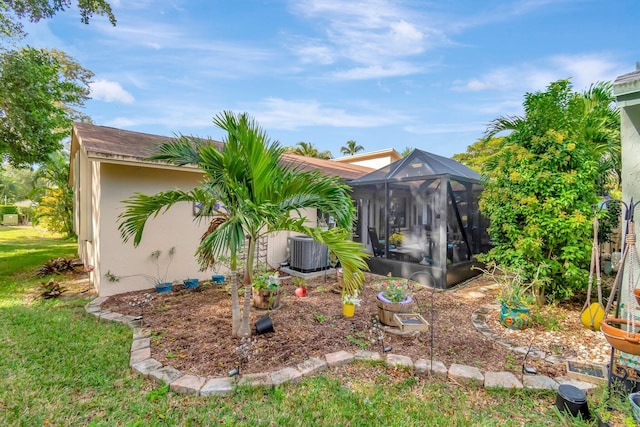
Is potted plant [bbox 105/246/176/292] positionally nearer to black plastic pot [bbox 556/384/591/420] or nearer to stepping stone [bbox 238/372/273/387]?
stepping stone [bbox 238/372/273/387]

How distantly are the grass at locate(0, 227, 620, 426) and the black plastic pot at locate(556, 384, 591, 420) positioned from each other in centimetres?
8

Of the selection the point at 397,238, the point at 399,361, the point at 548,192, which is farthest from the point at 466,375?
the point at 397,238

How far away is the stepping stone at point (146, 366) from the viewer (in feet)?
9.98

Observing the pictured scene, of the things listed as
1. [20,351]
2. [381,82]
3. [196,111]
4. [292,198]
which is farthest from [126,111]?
[292,198]

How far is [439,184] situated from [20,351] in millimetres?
7370

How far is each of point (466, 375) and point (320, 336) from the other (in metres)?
1.75

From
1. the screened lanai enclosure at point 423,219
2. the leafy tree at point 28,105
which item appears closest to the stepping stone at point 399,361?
the screened lanai enclosure at point 423,219

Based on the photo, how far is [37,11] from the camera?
798 cm

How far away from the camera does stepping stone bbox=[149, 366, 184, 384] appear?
2.90 m

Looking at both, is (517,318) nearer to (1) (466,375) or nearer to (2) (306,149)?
(1) (466,375)

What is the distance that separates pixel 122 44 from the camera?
30.0 feet

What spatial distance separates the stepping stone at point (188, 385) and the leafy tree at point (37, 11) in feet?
33.1

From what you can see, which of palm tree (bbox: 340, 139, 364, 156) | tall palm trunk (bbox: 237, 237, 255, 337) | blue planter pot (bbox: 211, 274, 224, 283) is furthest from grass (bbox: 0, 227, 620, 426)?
palm tree (bbox: 340, 139, 364, 156)

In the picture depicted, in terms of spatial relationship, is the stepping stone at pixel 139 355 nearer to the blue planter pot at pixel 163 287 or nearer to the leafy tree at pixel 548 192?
the blue planter pot at pixel 163 287
